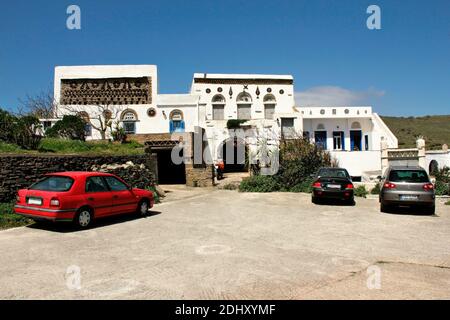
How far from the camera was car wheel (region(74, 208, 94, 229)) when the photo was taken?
8320 mm

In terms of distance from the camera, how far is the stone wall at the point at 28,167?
1070 centimetres

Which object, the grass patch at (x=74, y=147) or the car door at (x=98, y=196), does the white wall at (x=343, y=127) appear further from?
the car door at (x=98, y=196)

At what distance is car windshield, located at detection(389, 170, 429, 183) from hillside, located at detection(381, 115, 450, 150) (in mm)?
39885

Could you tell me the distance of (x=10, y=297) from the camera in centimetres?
420

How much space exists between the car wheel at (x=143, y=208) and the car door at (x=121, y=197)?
0.81ft

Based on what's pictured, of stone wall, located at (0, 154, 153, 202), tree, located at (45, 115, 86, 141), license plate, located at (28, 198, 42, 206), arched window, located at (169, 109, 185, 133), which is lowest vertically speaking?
→ license plate, located at (28, 198, 42, 206)

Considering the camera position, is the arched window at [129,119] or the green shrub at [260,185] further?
the arched window at [129,119]

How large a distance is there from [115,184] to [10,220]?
116 inches

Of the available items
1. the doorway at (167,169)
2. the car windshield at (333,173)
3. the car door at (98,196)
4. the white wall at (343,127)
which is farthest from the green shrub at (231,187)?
the white wall at (343,127)

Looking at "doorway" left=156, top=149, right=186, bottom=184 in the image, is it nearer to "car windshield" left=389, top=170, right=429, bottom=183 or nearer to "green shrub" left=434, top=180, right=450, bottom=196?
"green shrub" left=434, top=180, right=450, bottom=196

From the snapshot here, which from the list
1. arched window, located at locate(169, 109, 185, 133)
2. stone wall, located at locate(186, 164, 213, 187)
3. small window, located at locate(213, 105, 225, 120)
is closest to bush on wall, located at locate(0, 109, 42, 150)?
stone wall, located at locate(186, 164, 213, 187)
